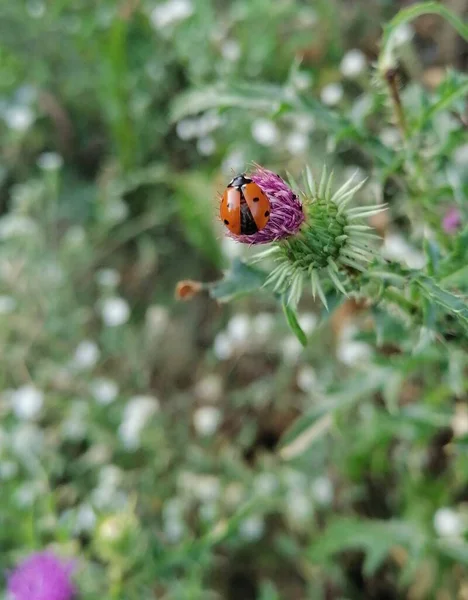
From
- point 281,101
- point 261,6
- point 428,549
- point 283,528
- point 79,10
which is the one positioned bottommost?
point 428,549

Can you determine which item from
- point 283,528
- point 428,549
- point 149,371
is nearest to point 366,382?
point 428,549

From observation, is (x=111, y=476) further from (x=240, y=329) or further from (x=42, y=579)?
(x=240, y=329)

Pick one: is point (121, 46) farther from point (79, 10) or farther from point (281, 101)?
point (281, 101)

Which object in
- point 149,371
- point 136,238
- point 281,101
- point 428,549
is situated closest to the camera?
point 281,101

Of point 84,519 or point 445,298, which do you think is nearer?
point 445,298

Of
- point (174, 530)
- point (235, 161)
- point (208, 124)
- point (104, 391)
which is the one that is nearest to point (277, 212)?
point (174, 530)

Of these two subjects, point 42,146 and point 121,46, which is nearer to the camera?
point 121,46
